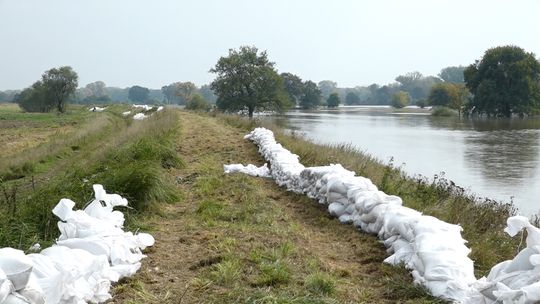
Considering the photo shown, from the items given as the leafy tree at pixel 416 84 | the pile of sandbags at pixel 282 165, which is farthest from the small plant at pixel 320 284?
the leafy tree at pixel 416 84

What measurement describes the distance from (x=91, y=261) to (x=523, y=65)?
5234cm

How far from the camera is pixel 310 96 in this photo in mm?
97875

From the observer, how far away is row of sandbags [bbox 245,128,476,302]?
132 inches

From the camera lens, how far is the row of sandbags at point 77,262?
263cm

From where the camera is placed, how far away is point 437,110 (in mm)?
61844

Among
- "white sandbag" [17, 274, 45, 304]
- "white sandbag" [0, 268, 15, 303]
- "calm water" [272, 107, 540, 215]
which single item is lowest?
"calm water" [272, 107, 540, 215]

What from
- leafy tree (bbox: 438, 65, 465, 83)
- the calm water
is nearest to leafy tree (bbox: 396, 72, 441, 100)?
leafy tree (bbox: 438, 65, 465, 83)

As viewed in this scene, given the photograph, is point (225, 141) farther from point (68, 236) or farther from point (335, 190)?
point (68, 236)

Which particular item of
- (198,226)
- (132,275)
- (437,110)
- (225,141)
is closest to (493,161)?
(225,141)

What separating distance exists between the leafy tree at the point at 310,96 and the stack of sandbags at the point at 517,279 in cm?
9422

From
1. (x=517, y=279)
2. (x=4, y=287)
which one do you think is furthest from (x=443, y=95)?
(x=4, y=287)

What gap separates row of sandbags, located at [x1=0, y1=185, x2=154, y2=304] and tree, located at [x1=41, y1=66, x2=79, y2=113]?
6074 centimetres

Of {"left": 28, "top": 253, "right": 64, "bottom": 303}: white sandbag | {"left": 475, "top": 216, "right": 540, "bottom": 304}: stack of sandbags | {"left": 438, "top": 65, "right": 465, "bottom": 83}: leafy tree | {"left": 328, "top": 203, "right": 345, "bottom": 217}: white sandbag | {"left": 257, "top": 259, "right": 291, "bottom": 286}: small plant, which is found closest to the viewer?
{"left": 475, "top": 216, "right": 540, "bottom": 304}: stack of sandbags

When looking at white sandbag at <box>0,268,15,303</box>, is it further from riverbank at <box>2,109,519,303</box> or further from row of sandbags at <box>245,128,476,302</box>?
row of sandbags at <box>245,128,476,302</box>
